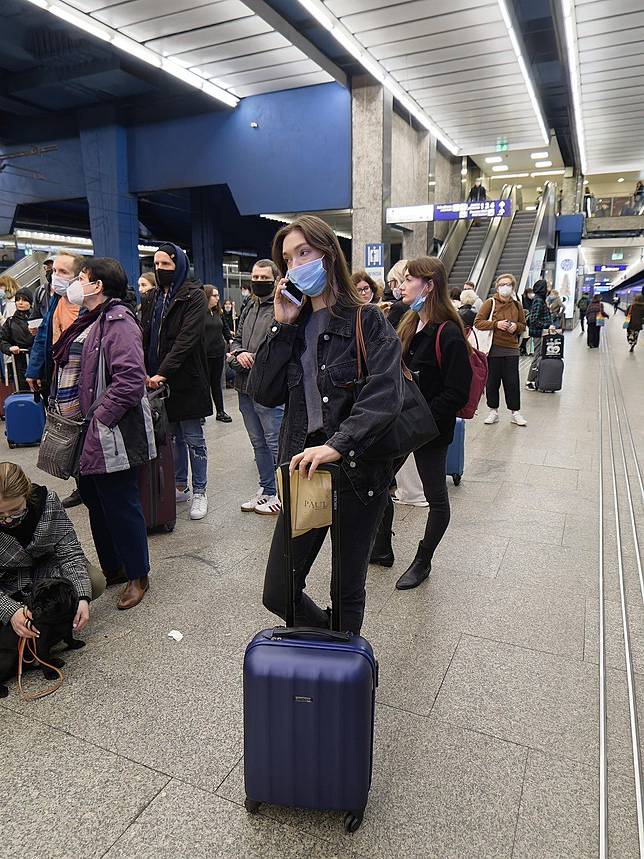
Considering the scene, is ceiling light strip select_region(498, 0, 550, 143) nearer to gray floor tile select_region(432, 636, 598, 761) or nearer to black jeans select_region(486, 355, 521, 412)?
black jeans select_region(486, 355, 521, 412)

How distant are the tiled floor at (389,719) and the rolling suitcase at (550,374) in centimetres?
580

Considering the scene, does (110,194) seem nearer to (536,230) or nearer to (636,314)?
(536,230)

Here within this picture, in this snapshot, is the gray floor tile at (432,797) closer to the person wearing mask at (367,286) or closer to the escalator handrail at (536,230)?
the person wearing mask at (367,286)

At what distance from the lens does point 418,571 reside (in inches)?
120

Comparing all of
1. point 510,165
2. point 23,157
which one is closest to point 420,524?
point 23,157

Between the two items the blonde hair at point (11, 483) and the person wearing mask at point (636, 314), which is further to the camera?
the person wearing mask at point (636, 314)

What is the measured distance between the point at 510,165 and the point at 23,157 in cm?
1834

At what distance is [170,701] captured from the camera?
213cm

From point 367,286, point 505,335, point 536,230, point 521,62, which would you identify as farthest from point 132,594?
point 536,230

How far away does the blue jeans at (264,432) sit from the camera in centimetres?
397

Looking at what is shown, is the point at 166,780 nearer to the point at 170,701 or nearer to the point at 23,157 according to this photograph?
the point at 170,701

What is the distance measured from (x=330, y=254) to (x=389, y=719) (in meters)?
1.61

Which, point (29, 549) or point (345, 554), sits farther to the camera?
point (29, 549)

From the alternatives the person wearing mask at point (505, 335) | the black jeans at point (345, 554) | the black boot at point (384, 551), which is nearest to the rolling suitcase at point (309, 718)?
the black jeans at point (345, 554)
